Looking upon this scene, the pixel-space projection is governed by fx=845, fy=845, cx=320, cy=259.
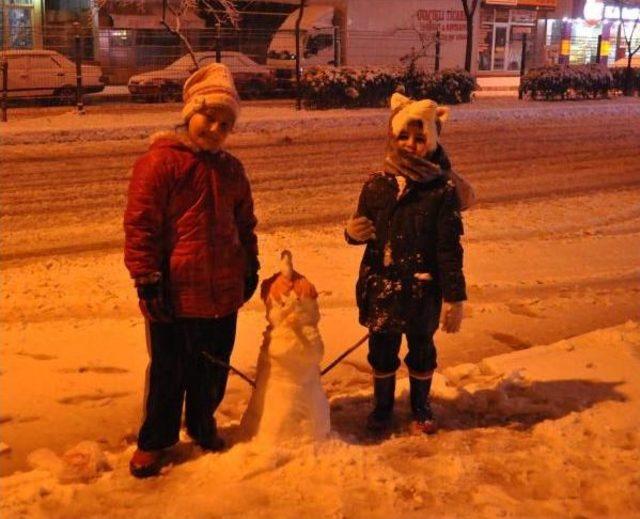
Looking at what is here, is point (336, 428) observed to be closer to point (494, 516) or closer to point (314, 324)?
point (314, 324)

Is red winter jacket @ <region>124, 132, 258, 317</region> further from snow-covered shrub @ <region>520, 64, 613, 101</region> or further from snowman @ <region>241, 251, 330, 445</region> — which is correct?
snow-covered shrub @ <region>520, 64, 613, 101</region>

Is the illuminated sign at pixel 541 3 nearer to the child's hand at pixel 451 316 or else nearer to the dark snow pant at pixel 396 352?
the dark snow pant at pixel 396 352

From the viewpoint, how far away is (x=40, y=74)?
20328 mm

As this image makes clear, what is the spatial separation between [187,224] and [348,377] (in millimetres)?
1971

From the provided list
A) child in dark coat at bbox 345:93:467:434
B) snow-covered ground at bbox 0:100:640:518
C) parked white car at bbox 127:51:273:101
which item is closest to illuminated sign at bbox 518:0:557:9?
parked white car at bbox 127:51:273:101

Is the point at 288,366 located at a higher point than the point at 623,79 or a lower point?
lower

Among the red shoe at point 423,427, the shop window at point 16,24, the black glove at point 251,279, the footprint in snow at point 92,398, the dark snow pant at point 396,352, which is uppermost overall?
the shop window at point 16,24

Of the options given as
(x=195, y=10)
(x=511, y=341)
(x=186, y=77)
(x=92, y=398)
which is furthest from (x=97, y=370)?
(x=195, y=10)

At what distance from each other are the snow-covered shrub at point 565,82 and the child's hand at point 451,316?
21956 millimetres

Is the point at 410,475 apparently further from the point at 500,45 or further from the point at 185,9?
the point at 500,45

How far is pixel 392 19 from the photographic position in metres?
32.3

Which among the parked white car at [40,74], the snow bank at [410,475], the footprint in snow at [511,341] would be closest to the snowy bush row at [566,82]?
the parked white car at [40,74]

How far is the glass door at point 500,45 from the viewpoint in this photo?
39.9 meters

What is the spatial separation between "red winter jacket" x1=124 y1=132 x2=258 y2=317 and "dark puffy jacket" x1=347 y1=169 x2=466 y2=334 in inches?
27.8
